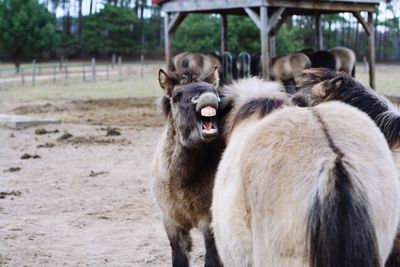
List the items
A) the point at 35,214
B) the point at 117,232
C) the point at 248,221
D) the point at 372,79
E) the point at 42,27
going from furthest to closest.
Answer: the point at 42,27 < the point at 372,79 < the point at 35,214 < the point at 117,232 < the point at 248,221

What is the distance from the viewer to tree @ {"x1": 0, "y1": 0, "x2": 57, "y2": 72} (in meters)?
36.9

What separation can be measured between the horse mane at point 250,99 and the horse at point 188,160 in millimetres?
111

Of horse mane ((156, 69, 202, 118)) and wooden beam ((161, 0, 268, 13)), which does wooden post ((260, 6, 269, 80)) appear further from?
horse mane ((156, 69, 202, 118))

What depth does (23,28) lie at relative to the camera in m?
36.9

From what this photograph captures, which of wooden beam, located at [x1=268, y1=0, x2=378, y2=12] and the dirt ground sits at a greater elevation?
wooden beam, located at [x1=268, y1=0, x2=378, y2=12]

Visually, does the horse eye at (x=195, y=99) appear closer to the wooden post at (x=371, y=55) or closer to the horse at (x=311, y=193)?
the horse at (x=311, y=193)

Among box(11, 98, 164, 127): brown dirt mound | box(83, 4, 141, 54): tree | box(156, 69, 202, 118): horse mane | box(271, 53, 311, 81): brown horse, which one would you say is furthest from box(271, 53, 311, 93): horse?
box(83, 4, 141, 54): tree

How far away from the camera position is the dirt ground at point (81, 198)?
202 inches

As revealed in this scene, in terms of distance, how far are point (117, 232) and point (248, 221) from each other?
3.31 metres

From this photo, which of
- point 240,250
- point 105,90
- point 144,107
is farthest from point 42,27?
point 240,250

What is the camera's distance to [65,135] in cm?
1110

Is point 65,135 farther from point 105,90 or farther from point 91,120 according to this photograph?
point 105,90

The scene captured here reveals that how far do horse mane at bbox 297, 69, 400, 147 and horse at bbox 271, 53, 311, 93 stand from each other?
12.8m

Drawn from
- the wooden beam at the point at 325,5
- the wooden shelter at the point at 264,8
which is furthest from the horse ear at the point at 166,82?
the wooden beam at the point at 325,5
